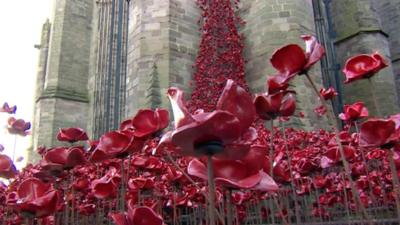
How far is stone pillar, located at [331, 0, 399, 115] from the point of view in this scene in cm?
1309

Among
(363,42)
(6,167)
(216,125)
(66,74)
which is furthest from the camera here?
(66,74)

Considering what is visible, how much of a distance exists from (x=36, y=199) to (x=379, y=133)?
1506mm

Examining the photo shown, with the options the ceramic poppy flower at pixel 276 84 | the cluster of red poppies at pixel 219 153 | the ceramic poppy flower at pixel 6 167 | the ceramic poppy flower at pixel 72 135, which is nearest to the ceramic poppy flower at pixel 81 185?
the cluster of red poppies at pixel 219 153

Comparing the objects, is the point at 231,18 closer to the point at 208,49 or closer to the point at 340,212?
the point at 208,49

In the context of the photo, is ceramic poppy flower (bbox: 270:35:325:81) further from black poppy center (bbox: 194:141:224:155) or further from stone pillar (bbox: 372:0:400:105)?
stone pillar (bbox: 372:0:400:105)

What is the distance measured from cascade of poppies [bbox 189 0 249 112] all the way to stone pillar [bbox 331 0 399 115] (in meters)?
4.68

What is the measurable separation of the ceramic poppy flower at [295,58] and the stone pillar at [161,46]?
919 cm

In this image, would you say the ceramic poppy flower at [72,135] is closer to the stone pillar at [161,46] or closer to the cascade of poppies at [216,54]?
the cascade of poppies at [216,54]

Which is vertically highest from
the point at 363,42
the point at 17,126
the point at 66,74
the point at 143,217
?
the point at 66,74

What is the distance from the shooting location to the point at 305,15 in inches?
448

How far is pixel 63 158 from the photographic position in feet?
7.20

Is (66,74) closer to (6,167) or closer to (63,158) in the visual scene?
(6,167)

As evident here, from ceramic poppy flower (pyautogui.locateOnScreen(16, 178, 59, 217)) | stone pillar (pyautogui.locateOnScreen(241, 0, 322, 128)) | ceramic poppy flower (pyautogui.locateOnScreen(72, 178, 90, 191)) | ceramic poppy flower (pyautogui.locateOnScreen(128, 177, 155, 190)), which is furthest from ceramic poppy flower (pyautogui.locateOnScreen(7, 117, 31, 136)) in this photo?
stone pillar (pyautogui.locateOnScreen(241, 0, 322, 128))

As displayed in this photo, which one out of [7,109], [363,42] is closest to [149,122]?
[7,109]
